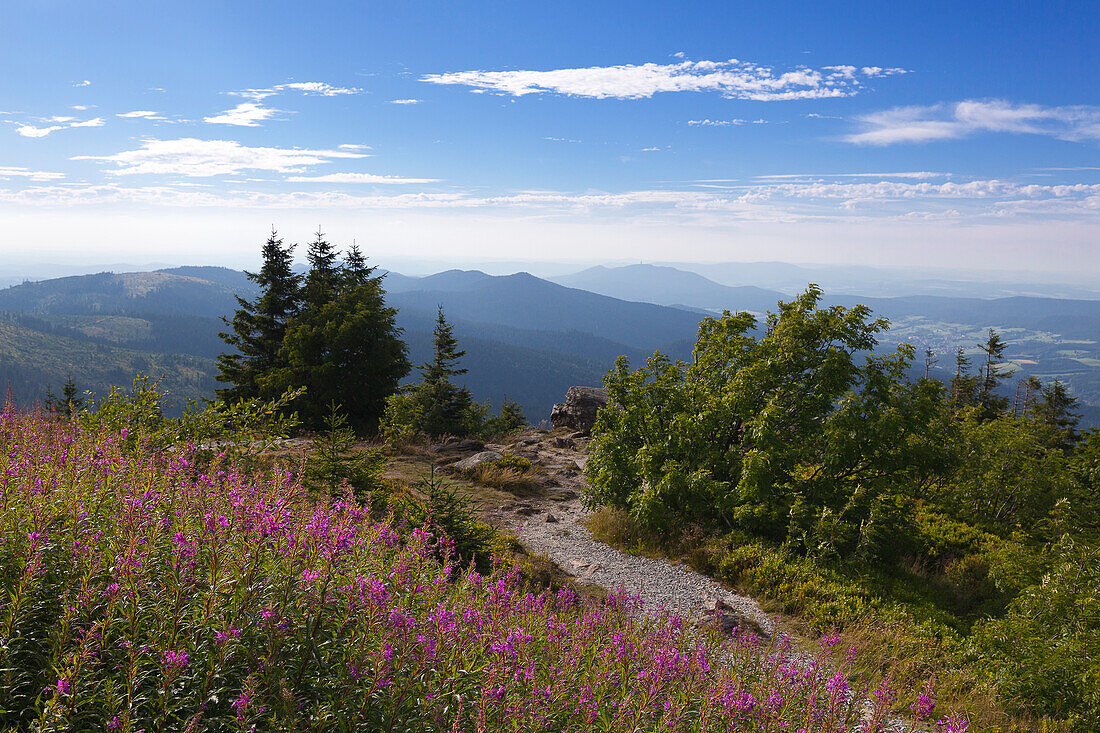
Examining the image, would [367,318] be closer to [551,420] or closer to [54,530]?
[551,420]

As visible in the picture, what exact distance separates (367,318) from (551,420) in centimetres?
1181

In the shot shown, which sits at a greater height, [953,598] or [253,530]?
[253,530]

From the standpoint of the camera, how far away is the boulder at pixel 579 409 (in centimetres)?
2864

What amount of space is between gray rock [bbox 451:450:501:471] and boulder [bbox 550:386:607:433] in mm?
10426

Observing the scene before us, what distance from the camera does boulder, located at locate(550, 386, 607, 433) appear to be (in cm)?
2864

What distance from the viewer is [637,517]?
1237 centimetres

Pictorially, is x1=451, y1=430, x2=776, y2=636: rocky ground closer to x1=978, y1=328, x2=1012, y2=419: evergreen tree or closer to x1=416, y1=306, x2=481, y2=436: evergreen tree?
x1=416, y1=306, x2=481, y2=436: evergreen tree

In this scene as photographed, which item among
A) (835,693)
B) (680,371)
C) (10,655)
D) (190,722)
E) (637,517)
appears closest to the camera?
(190,722)

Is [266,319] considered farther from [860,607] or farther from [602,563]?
[860,607]

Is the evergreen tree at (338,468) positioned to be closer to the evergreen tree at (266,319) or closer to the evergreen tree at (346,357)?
the evergreen tree at (346,357)

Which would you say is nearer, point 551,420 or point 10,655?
point 10,655

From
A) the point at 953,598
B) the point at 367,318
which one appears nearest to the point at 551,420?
the point at 367,318

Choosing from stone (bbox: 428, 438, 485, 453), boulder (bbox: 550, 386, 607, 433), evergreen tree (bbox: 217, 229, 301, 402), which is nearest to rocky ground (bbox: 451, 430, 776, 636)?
stone (bbox: 428, 438, 485, 453)

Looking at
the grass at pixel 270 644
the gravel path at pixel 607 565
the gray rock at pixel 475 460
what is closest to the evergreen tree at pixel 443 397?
the gray rock at pixel 475 460
